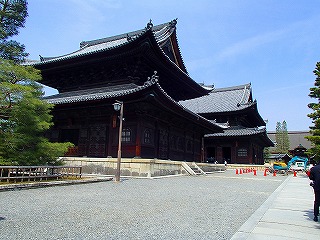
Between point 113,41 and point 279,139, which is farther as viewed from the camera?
point 279,139

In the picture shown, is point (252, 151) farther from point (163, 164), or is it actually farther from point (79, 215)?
point (79, 215)

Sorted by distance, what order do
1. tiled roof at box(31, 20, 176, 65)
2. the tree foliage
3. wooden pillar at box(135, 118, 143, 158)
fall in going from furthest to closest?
the tree foliage → tiled roof at box(31, 20, 176, 65) → wooden pillar at box(135, 118, 143, 158)

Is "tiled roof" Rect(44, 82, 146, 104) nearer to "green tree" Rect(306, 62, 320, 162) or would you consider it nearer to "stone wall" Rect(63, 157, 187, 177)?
"stone wall" Rect(63, 157, 187, 177)

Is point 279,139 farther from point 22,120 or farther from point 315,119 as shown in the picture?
point 22,120

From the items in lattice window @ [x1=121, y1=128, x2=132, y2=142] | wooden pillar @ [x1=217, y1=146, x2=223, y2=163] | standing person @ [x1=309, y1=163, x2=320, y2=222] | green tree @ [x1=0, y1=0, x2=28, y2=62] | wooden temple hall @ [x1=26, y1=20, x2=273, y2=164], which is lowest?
standing person @ [x1=309, y1=163, x2=320, y2=222]

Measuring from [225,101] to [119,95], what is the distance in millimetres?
31476

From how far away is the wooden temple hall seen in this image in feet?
57.7

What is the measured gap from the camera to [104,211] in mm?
6676

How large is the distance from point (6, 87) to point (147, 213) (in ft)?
28.3

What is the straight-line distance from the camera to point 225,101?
147ft

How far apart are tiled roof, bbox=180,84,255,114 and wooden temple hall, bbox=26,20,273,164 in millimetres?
14494

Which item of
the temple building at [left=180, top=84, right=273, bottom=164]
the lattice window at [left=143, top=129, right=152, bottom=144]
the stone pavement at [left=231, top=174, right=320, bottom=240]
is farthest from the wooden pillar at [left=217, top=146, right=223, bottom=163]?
the stone pavement at [left=231, top=174, right=320, bottom=240]

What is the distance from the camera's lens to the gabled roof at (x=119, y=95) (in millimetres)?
15711

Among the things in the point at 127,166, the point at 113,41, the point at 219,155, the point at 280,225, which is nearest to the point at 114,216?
the point at 280,225
